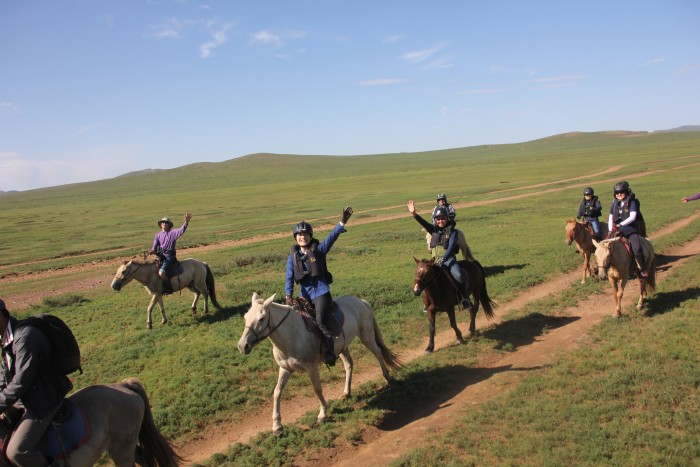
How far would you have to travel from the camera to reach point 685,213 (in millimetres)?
27594

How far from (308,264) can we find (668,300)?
10583mm

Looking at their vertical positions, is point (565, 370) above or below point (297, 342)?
below

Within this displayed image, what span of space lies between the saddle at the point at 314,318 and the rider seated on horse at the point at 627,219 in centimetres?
888

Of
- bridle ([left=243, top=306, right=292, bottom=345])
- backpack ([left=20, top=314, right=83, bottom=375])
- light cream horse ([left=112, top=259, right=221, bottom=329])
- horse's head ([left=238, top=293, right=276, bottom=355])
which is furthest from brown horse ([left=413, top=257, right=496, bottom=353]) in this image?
light cream horse ([left=112, top=259, right=221, bottom=329])

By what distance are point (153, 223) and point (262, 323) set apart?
1805 inches

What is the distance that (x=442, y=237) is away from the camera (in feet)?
37.8

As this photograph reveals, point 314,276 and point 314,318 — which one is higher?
point 314,276

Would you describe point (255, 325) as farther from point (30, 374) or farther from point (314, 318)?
point (30, 374)

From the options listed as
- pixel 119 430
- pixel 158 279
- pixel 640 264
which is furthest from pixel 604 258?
pixel 158 279

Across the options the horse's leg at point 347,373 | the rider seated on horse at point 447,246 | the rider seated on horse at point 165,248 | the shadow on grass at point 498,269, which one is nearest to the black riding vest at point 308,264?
the horse's leg at point 347,373

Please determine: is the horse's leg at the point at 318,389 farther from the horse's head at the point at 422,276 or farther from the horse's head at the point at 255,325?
the horse's head at the point at 422,276

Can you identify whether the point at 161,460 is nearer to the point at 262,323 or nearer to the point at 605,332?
the point at 262,323

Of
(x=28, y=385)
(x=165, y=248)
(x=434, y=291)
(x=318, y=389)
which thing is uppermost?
(x=165, y=248)

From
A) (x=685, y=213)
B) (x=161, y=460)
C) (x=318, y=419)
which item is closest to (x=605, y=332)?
(x=318, y=419)
